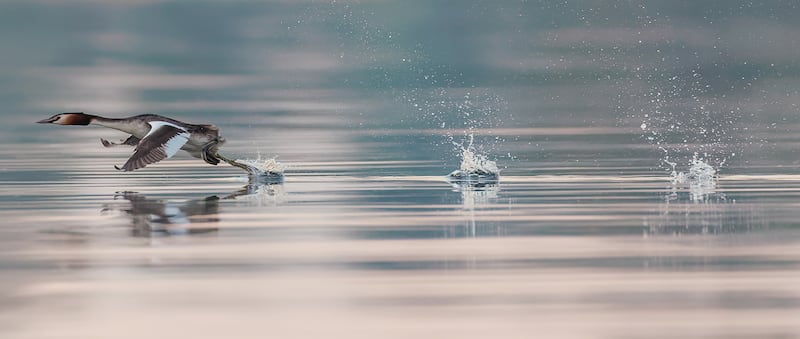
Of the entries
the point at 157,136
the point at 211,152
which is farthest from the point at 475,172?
the point at 157,136

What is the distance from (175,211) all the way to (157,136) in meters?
3.26

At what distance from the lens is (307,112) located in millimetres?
34625

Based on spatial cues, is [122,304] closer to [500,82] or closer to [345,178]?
[345,178]

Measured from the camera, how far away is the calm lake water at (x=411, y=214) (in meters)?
9.90

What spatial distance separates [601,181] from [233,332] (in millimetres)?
9833

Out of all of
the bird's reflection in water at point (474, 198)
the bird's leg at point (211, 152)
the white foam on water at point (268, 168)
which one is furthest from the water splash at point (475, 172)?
the bird's leg at point (211, 152)

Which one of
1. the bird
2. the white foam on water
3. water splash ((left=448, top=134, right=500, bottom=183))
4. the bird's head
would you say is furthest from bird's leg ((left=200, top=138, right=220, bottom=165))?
water splash ((left=448, top=134, right=500, bottom=183))

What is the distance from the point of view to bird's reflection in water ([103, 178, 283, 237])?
14.3 m

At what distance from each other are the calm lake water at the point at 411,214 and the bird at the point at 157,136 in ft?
1.08

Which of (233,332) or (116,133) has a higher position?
(116,133)

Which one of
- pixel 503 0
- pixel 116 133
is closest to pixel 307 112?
pixel 116 133

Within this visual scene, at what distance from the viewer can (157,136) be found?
63.0 ft

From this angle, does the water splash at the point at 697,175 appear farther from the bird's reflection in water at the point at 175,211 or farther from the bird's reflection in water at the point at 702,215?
the bird's reflection in water at the point at 175,211

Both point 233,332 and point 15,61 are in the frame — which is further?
point 15,61
